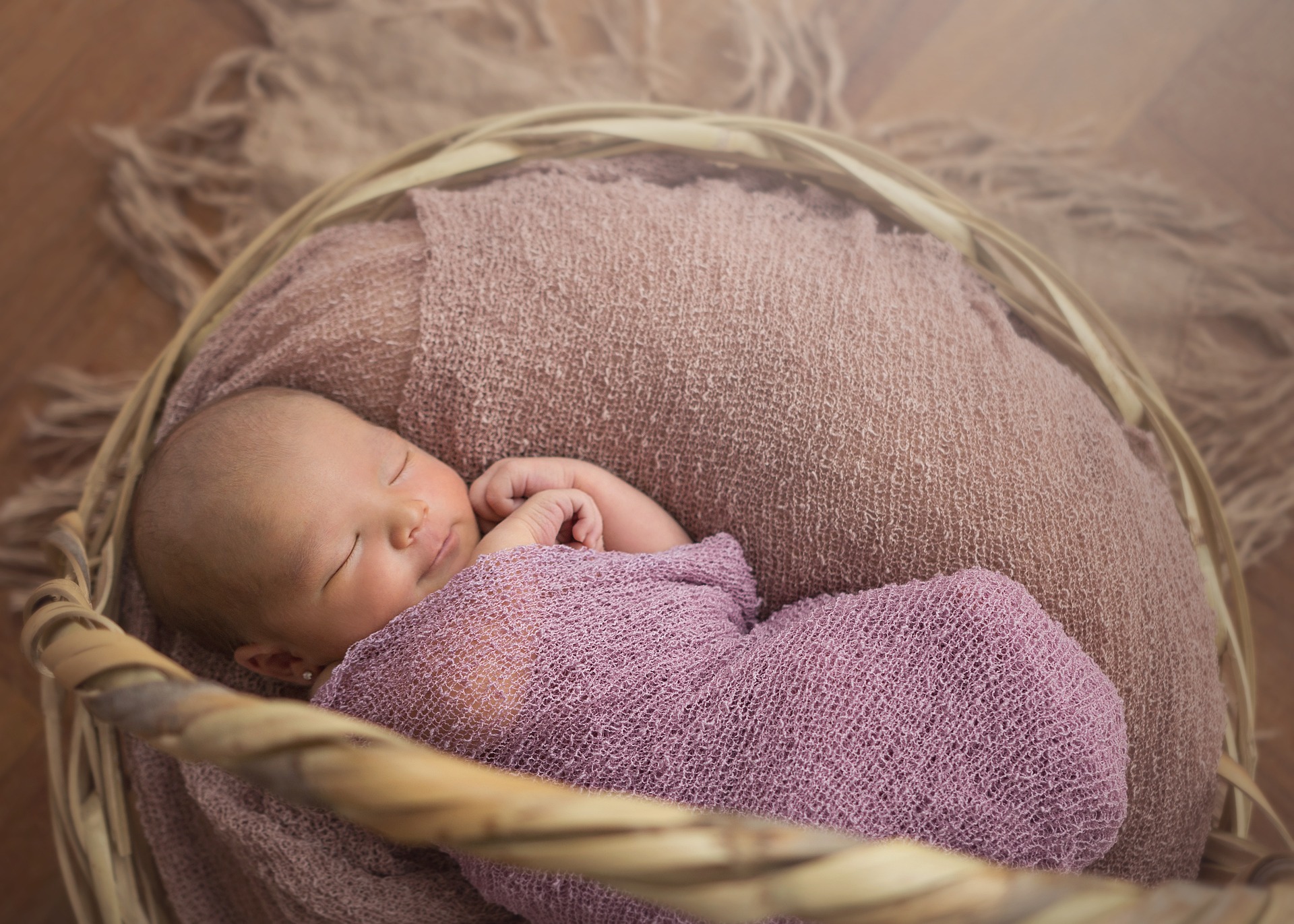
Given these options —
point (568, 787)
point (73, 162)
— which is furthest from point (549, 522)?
point (73, 162)

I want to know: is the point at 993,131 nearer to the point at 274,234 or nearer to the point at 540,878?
the point at 274,234

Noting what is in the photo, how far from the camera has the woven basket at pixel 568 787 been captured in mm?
399

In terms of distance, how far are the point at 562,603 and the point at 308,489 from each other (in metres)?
0.24

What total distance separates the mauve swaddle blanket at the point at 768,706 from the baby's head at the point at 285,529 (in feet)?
0.18

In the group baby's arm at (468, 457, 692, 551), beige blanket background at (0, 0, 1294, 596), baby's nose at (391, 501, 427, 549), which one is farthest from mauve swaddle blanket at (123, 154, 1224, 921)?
beige blanket background at (0, 0, 1294, 596)

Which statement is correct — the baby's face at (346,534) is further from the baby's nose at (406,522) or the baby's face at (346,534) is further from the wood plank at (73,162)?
the wood plank at (73,162)

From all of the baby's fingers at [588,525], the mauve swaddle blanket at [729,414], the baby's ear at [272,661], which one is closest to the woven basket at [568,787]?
the mauve swaddle blanket at [729,414]

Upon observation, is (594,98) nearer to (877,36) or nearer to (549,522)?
(877,36)

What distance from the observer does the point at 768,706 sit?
2.35 feet

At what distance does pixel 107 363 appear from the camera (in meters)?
1.27

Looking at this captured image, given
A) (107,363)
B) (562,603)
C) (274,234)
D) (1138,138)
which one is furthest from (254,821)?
(1138,138)

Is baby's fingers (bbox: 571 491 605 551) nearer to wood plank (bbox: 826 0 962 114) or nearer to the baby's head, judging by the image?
the baby's head

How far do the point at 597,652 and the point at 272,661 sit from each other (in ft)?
1.09

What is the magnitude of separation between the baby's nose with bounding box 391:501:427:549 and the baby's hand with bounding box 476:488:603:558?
0.21 ft
